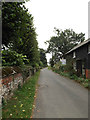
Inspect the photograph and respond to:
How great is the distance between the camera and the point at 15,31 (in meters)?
4.76

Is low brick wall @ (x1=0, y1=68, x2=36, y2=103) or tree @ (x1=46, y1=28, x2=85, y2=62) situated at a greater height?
tree @ (x1=46, y1=28, x2=85, y2=62)

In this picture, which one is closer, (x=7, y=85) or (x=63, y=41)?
(x=7, y=85)

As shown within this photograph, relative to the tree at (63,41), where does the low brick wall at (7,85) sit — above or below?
below

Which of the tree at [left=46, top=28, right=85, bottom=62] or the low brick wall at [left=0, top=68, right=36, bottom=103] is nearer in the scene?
the low brick wall at [left=0, top=68, right=36, bottom=103]

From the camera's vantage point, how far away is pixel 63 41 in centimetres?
→ 3650

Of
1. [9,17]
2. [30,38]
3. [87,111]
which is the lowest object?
[87,111]

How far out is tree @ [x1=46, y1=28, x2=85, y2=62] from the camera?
36.8 metres

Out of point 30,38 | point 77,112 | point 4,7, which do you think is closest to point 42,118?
point 77,112

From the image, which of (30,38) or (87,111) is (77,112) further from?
(30,38)

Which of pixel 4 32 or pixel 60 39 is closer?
pixel 4 32

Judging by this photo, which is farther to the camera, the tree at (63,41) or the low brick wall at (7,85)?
the tree at (63,41)

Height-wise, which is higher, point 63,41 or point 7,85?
point 63,41

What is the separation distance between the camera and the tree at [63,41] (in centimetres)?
3684

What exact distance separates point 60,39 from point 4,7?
34303 millimetres
